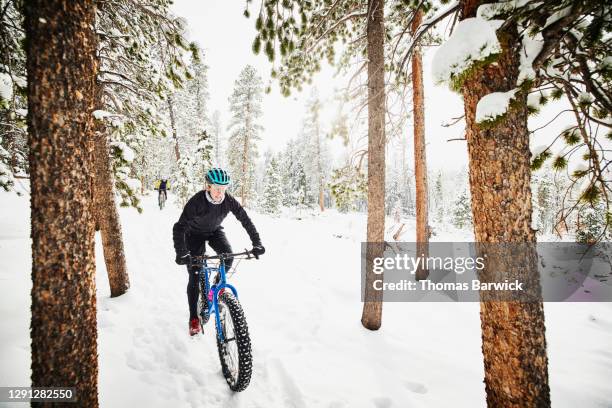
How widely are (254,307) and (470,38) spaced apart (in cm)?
628

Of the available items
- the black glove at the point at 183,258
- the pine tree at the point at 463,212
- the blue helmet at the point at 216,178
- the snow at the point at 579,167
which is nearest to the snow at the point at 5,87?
the blue helmet at the point at 216,178

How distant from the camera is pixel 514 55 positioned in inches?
91.6

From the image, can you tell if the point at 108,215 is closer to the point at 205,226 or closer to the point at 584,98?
the point at 205,226

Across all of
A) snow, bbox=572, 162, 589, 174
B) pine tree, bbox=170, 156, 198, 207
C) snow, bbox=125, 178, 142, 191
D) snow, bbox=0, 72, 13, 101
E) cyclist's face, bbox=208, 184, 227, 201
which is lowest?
cyclist's face, bbox=208, 184, 227, 201

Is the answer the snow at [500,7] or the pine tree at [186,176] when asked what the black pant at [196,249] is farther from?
the pine tree at [186,176]

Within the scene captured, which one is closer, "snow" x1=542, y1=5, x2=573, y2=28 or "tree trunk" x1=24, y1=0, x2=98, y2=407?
"tree trunk" x1=24, y1=0, x2=98, y2=407

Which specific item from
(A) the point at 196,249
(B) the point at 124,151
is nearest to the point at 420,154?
(A) the point at 196,249

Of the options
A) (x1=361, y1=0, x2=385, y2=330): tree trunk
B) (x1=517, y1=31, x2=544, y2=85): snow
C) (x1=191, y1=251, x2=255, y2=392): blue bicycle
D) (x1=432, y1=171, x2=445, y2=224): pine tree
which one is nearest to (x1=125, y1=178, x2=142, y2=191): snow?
(x1=191, y1=251, x2=255, y2=392): blue bicycle

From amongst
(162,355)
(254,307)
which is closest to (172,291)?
(254,307)

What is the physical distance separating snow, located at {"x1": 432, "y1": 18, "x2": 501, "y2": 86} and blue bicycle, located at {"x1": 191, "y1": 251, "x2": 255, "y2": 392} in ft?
9.77

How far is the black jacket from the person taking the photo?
13.0 ft

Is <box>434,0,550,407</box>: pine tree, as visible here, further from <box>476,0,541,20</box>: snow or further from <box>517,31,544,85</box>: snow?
<box>476,0,541,20</box>: snow

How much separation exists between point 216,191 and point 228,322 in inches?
78.2

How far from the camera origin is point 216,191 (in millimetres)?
4234
